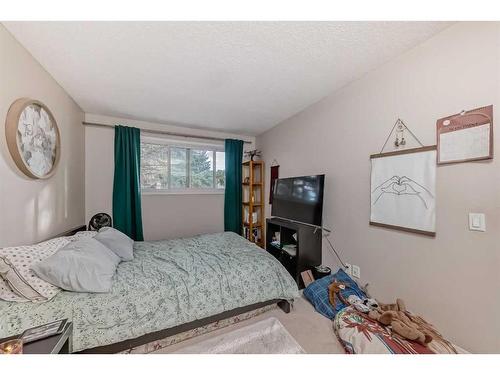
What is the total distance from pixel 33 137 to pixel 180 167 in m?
2.01

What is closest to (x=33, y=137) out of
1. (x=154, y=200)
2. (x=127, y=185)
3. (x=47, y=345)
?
(x=127, y=185)

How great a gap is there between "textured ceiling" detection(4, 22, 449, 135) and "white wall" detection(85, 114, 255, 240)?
52cm

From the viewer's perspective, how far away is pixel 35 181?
1669 millimetres

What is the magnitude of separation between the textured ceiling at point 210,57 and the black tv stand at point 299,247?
1646 millimetres

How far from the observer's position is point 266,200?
12.3ft

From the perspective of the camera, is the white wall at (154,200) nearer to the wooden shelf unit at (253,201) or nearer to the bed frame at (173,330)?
the wooden shelf unit at (253,201)

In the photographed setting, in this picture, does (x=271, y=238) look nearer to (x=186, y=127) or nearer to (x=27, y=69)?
(x=186, y=127)

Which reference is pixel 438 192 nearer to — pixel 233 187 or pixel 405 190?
pixel 405 190

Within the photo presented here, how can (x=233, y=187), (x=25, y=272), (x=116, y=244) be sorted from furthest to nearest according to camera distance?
(x=233, y=187)
(x=116, y=244)
(x=25, y=272)

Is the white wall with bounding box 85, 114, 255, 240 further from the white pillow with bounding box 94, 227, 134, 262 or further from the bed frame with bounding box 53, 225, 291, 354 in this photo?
the bed frame with bounding box 53, 225, 291, 354

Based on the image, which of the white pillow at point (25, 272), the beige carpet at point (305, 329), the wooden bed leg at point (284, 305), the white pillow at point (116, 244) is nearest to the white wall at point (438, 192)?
the beige carpet at point (305, 329)

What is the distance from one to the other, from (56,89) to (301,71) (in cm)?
248
